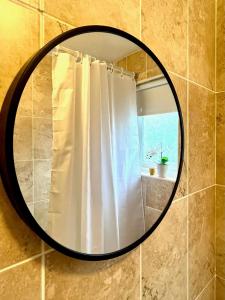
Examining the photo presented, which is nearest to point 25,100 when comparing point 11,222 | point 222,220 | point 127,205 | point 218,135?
point 11,222

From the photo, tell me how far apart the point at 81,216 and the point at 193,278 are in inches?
28.9

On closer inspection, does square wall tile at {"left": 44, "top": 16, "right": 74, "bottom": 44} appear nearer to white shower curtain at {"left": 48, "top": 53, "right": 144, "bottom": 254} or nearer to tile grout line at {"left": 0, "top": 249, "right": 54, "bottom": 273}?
white shower curtain at {"left": 48, "top": 53, "right": 144, "bottom": 254}

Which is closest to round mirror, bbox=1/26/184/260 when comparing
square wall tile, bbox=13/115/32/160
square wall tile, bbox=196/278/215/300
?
square wall tile, bbox=13/115/32/160

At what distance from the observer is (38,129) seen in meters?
0.45

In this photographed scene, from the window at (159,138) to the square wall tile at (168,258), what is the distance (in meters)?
0.19

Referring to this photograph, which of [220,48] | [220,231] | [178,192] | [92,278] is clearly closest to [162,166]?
[178,192]

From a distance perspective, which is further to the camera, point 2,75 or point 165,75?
point 165,75

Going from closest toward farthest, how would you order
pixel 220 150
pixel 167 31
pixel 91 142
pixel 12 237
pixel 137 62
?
pixel 12 237 < pixel 91 142 < pixel 137 62 < pixel 167 31 < pixel 220 150

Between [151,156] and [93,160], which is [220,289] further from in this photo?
[93,160]

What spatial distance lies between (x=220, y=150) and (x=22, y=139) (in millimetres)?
992

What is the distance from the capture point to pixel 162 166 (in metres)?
0.76

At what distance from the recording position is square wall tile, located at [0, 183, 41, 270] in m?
0.42

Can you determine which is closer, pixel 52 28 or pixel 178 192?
pixel 52 28

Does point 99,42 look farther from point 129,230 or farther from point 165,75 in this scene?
point 129,230
